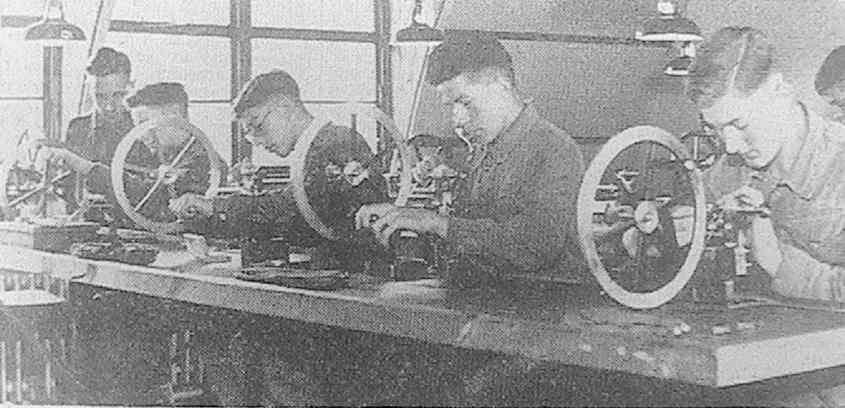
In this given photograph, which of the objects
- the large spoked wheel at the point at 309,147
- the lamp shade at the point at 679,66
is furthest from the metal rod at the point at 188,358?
the lamp shade at the point at 679,66

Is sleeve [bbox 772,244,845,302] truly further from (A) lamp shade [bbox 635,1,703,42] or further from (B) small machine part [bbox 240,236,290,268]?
(B) small machine part [bbox 240,236,290,268]

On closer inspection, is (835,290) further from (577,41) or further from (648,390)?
(577,41)

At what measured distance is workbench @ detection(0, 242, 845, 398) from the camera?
216 cm

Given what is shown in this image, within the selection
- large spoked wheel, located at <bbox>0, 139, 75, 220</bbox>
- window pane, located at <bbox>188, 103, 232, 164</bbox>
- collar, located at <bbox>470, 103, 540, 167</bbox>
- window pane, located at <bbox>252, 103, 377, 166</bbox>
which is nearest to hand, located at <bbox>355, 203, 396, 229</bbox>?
window pane, located at <bbox>252, 103, 377, 166</bbox>

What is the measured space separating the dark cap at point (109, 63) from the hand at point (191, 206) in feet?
1.16

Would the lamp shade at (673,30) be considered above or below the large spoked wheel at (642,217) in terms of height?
above

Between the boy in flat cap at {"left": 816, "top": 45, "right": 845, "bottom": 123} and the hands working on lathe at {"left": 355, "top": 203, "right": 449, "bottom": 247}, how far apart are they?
2.85 feet

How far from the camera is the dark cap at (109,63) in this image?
296cm

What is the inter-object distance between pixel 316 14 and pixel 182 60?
0.37 meters

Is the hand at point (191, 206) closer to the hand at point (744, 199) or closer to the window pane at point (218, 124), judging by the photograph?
the window pane at point (218, 124)

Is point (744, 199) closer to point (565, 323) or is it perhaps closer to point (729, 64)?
point (729, 64)

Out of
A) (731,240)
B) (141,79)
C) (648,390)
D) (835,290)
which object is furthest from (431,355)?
(141,79)

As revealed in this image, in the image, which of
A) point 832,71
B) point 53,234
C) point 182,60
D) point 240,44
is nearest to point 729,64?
point 832,71

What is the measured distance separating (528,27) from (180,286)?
3.57 feet
